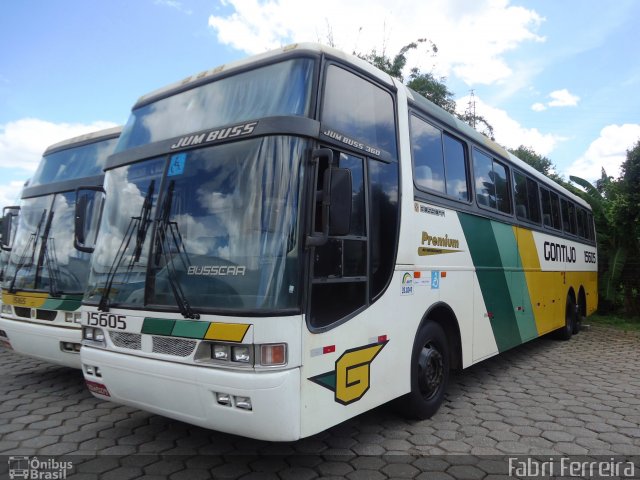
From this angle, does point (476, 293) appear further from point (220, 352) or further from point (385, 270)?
point (220, 352)

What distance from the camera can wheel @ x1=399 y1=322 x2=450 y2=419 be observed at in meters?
4.53

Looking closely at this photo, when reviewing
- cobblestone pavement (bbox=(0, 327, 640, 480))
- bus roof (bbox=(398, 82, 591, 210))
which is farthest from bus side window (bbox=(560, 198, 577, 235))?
cobblestone pavement (bbox=(0, 327, 640, 480))

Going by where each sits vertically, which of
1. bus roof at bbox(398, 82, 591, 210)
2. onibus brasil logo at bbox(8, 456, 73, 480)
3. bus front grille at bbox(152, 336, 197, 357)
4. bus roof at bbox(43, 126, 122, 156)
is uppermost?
bus roof at bbox(43, 126, 122, 156)

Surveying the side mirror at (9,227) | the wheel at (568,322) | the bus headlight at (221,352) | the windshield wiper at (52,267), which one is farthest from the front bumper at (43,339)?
the wheel at (568,322)

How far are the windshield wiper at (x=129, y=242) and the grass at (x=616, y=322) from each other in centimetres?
1242

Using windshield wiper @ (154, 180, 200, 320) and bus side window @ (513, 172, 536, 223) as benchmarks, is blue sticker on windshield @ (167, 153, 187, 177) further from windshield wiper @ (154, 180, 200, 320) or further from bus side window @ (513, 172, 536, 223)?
bus side window @ (513, 172, 536, 223)

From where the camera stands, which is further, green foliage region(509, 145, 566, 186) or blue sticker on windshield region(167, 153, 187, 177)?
green foliage region(509, 145, 566, 186)

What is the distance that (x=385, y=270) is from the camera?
13.5 ft

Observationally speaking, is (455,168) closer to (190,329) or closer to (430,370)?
(430,370)

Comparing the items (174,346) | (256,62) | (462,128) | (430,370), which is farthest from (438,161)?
(174,346)

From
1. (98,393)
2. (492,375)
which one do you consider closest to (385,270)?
(98,393)

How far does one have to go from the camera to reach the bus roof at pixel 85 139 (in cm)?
635

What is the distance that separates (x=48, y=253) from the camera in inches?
233

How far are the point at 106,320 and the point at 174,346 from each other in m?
0.81
